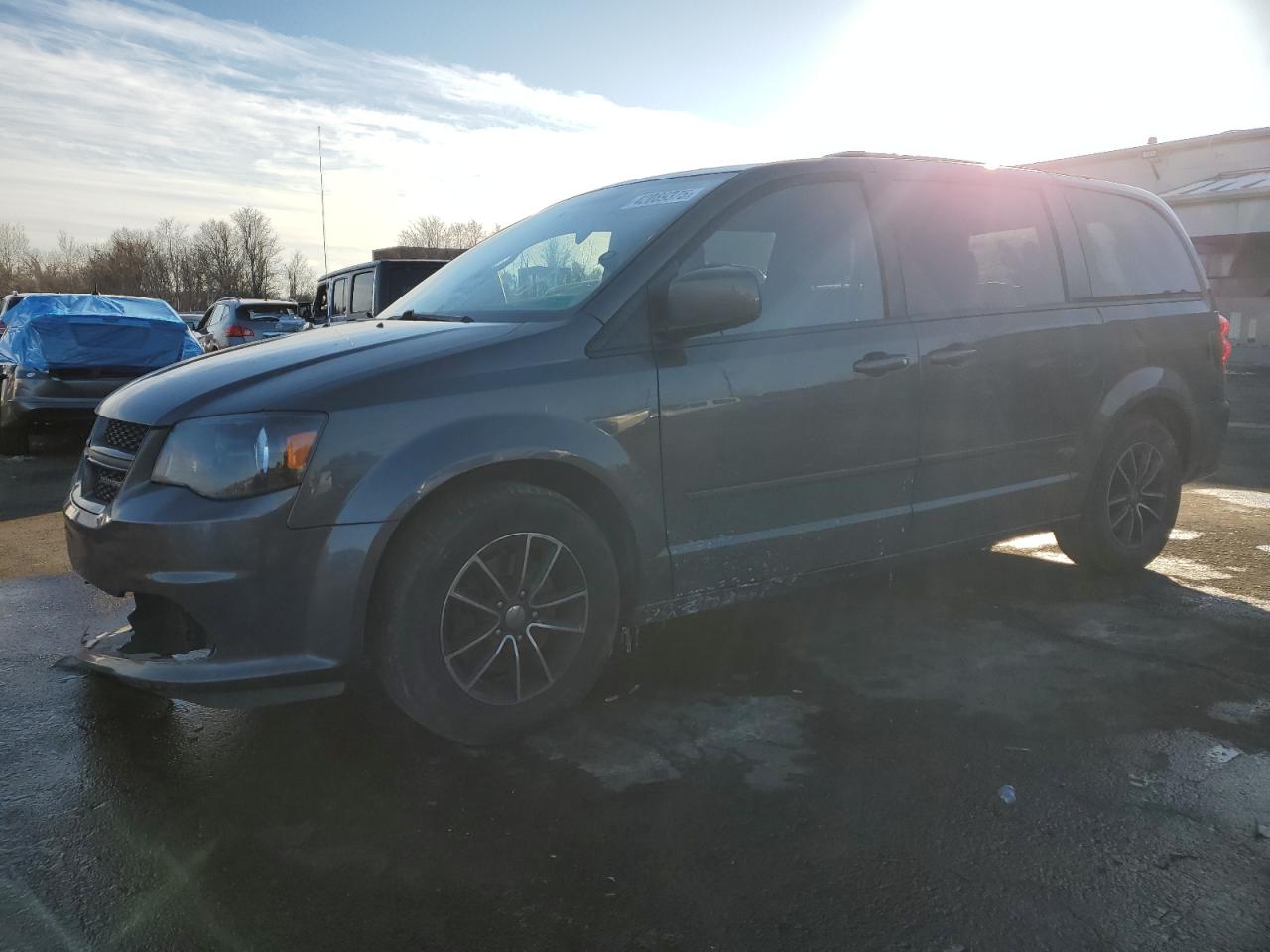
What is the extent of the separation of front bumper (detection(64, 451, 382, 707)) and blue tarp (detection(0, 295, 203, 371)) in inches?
311

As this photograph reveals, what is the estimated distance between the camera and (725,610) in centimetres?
455

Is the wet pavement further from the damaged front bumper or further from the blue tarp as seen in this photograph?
the blue tarp

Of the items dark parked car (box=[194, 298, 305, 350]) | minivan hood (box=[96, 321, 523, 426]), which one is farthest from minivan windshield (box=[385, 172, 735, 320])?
dark parked car (box=[194, 298, 305, 350])

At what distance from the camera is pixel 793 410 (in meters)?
3.55

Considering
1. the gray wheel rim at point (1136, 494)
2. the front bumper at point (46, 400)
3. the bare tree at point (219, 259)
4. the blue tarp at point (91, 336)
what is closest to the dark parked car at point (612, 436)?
the gray wheel rim at point (1136, 494)

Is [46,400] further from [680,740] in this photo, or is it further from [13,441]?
[680,740]

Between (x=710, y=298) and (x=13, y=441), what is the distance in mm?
9237

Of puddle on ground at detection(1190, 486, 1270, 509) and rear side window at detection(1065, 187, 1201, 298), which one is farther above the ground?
rear side window at detection(1065, 187, 1201, 298)

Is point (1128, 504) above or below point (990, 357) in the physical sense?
below

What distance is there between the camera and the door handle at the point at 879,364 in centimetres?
373

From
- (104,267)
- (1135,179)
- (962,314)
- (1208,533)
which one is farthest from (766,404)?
(104,267)

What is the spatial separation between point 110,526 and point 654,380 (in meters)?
1.69

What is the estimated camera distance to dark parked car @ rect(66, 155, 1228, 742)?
2.78m

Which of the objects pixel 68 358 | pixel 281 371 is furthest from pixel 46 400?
pixel 281 371
